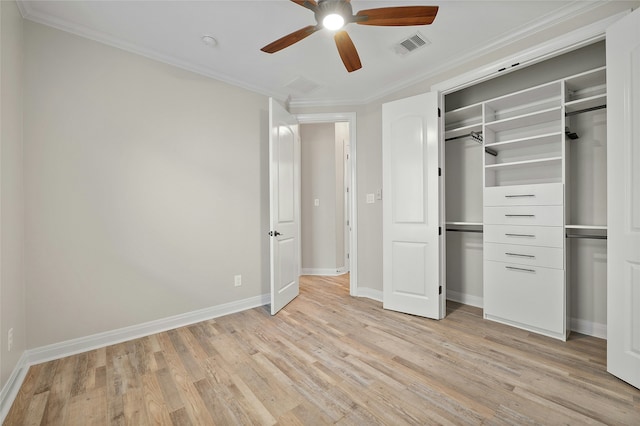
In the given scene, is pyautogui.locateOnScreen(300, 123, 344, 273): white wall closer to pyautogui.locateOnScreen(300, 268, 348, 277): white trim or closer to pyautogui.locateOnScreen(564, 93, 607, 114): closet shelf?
pyautogui.locateOnScreen(300, 268, 348, 277): white trim

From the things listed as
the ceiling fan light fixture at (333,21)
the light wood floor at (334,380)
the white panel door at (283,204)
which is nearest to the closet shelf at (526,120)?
the ceiling fan light fixture at (333,21)

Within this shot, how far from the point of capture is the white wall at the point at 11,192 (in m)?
1.68

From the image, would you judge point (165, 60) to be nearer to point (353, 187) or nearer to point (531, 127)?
point (353, 187)

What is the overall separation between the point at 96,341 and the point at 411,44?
3.75m

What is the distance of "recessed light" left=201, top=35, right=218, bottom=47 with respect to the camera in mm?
2378

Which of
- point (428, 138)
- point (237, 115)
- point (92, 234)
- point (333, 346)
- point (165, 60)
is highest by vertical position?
point (165, 60)

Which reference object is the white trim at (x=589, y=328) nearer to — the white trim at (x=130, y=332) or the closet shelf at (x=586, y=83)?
the closet shelf at (x=586, y=83)

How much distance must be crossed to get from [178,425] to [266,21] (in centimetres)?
276

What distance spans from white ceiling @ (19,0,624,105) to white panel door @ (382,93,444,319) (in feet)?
1.54

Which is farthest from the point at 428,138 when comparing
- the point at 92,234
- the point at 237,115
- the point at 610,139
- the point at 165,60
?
the point at 92,234

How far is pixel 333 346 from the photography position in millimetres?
2277

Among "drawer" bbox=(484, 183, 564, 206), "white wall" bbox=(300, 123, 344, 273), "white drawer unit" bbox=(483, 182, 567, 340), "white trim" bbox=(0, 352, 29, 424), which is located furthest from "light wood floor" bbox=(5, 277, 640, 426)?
"white wall" bbox=(300, 123, 344, 273)

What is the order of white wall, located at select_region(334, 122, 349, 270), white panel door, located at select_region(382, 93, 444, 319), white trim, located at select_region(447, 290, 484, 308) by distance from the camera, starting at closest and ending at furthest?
white panel door, located at select_region(382, 93, 444, 319)
white trim, located at select_region(447, 290, 484, 308)
white wall, located at select_region(334, 122, 349, 270)

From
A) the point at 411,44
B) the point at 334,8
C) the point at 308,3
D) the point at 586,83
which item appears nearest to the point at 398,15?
the point at 334,8
